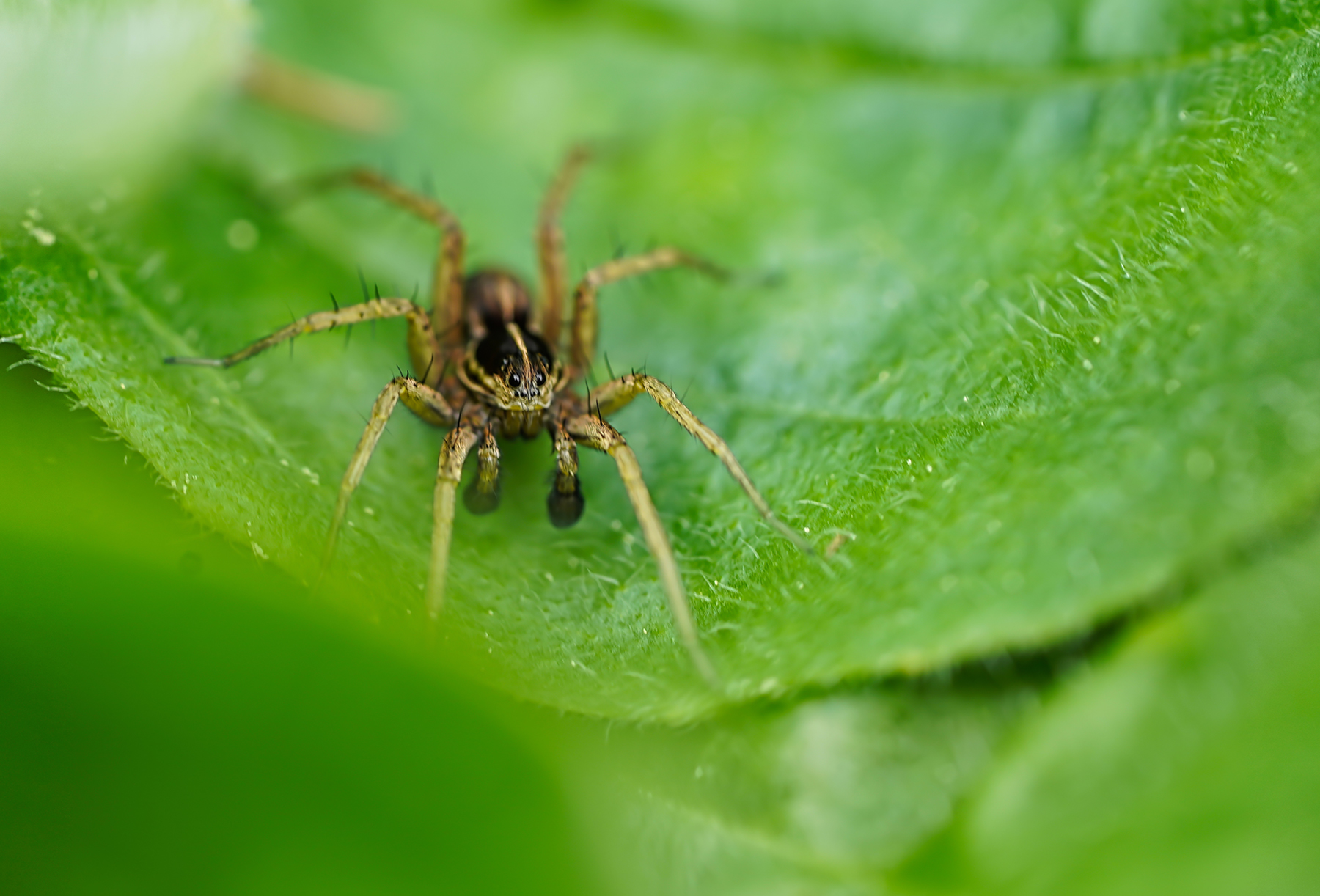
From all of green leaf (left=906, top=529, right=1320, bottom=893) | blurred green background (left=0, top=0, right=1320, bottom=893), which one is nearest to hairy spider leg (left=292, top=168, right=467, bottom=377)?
blurred green background (left=0, top=0, right=1320, bottom=893)

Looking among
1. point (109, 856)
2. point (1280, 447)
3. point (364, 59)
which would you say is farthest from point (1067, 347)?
point (364, 59)

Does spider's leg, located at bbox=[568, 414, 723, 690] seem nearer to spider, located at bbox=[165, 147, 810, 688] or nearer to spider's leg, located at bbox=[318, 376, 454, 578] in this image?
spider, located at bbox=[165, 147, 810, 688]

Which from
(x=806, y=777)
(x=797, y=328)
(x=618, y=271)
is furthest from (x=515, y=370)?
(x=806, y=777)

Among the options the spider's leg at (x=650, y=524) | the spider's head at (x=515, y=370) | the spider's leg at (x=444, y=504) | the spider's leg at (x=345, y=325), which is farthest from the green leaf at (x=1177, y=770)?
the spider's leg at (x=345, y=325)

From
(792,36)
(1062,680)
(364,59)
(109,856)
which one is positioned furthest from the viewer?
(364,59)

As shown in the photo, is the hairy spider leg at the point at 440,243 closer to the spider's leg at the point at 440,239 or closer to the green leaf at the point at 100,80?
the spider's leg at the point at 440,239

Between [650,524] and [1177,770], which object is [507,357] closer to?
[650,524]

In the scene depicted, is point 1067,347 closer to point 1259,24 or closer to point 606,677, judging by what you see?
point 1259,24
